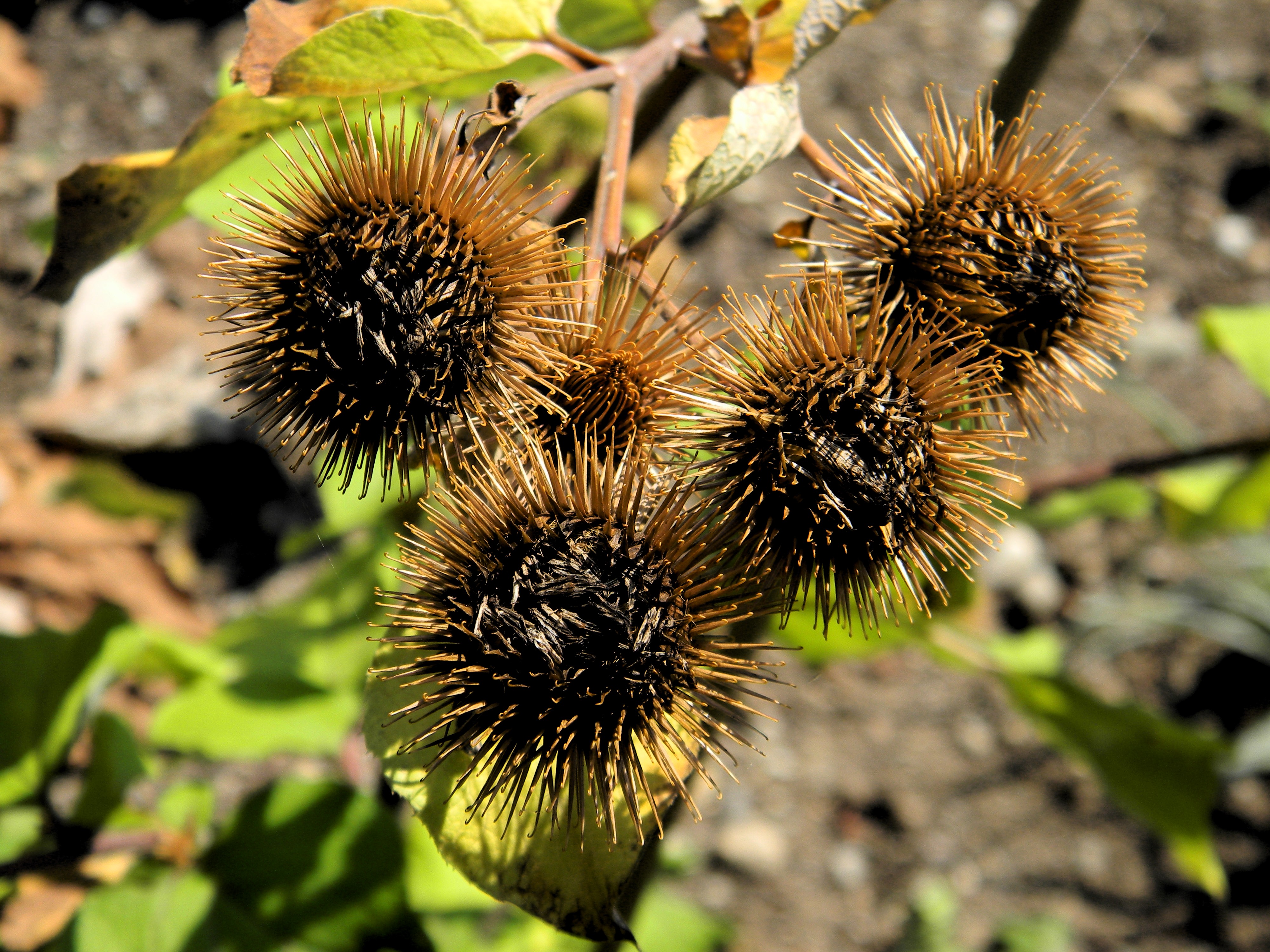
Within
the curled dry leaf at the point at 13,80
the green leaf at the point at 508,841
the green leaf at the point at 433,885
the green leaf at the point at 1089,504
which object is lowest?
the green leaf at the point at 433,885

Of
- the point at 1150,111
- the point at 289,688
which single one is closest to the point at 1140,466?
the point at 289,688

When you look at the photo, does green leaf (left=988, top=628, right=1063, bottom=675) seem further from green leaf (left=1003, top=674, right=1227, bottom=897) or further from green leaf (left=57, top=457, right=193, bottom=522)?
green leaf (left=57, top=457, right=193, bottom=522)

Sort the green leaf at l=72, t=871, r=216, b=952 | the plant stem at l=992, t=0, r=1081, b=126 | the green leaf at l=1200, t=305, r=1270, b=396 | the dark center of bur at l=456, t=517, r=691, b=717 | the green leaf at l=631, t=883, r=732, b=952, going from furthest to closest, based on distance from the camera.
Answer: the green leaf at l=631, t=883, r=732, b=952 < the green leaf at l=1200, t=305, r=1270, b=396 < the green leaf at l=72, t=871, r=216, b=952 < the plant stem at l=992, t=0, r=1081, b=126 < the dark center of bur at l=456, t=517, r=691, b=717

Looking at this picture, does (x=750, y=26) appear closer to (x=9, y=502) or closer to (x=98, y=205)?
(x=98, y=205)

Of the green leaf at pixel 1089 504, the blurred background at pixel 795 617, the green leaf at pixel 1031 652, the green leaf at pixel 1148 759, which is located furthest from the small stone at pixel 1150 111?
the green leaf at pixel 1148 759

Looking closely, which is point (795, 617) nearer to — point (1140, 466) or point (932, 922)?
point (1140, 466)

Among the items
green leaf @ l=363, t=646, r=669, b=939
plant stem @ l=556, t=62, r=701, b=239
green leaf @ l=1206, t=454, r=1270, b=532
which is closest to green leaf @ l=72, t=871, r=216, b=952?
green leaf @ l=363, t=646, r=669, b=939

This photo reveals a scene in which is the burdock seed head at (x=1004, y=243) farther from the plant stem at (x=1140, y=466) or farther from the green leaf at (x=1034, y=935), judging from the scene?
the green leaf at (x=1034, y=935)
